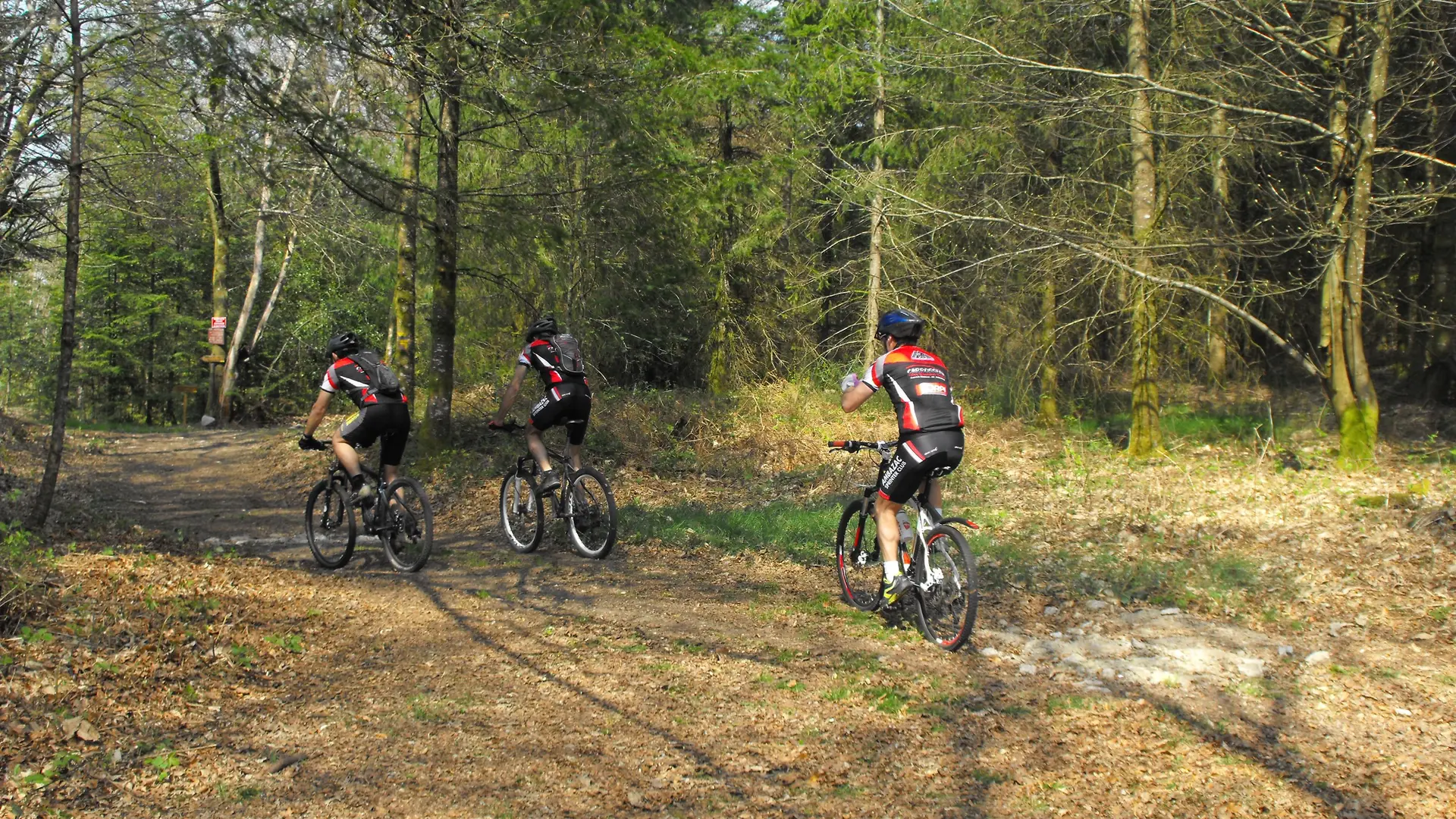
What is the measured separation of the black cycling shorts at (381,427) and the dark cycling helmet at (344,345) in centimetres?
58

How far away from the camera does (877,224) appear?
17.9 metres

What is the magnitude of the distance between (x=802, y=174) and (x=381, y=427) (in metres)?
12.8

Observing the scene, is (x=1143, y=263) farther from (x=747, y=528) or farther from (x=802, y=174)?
(x=747, y=528)

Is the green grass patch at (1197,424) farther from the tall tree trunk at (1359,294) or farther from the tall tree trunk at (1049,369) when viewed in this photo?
the tall tree trunk at (1359,294)

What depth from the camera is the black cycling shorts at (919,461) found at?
5582mm

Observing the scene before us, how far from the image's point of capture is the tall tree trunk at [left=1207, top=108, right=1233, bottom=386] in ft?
41.3

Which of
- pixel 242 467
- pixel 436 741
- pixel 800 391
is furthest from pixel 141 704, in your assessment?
pixel 800 391

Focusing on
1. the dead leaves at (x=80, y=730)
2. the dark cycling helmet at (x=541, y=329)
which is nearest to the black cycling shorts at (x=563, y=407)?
the dark cycling helmet at (x=541, y=329)

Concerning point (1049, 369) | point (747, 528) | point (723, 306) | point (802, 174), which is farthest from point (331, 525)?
point (1049, 369)

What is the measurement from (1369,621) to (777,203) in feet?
49.3

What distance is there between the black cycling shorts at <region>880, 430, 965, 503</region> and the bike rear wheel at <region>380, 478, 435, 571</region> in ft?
13.5

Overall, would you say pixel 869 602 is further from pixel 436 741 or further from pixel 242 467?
pixel 242 467

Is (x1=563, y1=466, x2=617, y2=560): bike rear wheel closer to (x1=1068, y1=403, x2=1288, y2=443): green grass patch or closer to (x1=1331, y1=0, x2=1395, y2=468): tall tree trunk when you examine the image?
(x1=1331, y1=0, x2=1395, y2=468): tall tree trunk

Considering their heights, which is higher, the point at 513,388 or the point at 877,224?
the point at 877,224
